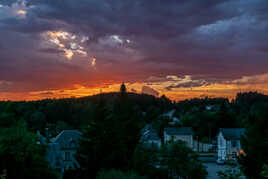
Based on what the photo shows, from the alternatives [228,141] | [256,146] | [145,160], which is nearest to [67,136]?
[145,160]

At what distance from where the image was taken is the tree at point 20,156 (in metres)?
22.7

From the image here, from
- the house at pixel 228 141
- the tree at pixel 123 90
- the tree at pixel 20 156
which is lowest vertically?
the house at pixel 228 141

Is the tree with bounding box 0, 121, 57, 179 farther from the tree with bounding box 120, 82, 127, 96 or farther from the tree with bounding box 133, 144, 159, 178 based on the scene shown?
the tree with bounding box 120, 82, 127, 96

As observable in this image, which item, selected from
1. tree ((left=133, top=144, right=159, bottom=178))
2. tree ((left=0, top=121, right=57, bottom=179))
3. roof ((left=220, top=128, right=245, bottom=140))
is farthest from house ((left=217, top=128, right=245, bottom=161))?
tree ((left=0, top=121, right=57, bottom=179))

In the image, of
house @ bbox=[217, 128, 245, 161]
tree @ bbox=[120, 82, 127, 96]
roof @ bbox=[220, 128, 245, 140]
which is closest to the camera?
tree @ bbox=[120, 82, 127, 96]

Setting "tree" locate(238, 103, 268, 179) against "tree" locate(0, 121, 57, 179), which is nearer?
"tree" locate(0, 121, 57, 179)

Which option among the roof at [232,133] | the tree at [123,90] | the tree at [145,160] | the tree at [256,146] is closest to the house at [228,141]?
the roof at [232,133]

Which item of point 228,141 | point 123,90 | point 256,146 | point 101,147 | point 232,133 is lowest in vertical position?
point 228,141

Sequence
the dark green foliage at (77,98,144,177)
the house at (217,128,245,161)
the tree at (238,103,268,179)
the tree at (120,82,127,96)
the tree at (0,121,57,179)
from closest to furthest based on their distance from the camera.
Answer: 1. the tree at (0,121,57,179)
2. the tree at (238,103,268,179)
3. the dark green foliage at (77,98,144,177)
4. the tree at (120,82,127,96)
5. the house at (217,128,245,161)

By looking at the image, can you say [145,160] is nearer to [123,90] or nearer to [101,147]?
[101,147]

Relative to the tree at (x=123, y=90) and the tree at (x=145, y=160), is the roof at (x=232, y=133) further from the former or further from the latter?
the tree at (x=145, y=160)

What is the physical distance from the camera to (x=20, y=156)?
22922 mm

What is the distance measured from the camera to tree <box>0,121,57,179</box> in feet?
74.4

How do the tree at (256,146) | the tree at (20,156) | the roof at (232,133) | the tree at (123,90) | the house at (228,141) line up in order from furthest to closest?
the roof at (232,133) < the house at (228,141) < the tree at (123,90) < the tree at (256,146) < the tree at (20,156)
